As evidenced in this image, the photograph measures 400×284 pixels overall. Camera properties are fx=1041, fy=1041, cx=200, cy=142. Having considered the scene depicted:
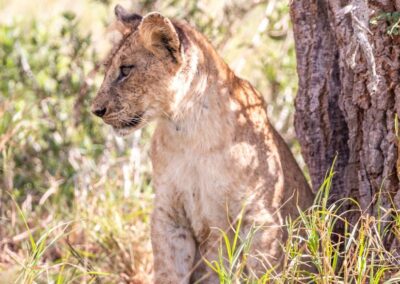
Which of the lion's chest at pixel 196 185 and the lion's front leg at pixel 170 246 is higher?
the lion's chest at pixel 196 185

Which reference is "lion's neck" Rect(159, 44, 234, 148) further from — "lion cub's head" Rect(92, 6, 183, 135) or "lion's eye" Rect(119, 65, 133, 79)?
"lion's eye" Rect(119, 65, 133, 79)

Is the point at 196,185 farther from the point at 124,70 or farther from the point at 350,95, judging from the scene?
the point at 350,95

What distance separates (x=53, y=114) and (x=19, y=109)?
354 millimetres

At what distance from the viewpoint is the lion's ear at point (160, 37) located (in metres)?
4.67

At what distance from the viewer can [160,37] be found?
4.78m

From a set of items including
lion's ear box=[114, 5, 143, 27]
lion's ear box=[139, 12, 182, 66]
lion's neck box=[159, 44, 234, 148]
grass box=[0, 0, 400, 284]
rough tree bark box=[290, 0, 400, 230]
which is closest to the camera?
rough tree bark box=[290, 0, 400, 230]

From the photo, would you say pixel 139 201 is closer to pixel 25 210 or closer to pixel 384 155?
pixel 25 210

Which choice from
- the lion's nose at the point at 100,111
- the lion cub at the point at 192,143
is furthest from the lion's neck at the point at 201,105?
the lion's nose at the point at 100,111

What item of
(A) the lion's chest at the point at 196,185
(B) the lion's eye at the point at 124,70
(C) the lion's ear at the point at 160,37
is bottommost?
(A) the lion's chest at the point at 196,185

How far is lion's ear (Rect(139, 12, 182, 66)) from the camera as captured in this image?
4.67 metres

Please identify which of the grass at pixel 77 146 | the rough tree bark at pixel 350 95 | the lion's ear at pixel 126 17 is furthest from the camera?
the grass at pixel 77 146

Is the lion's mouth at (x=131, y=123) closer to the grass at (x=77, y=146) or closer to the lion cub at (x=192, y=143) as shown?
the lion cub at (x=192, y=143)

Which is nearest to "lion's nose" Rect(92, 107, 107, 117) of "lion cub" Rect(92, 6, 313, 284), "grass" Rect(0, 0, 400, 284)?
"lion cub" Rect(92, 6, 313, 284)

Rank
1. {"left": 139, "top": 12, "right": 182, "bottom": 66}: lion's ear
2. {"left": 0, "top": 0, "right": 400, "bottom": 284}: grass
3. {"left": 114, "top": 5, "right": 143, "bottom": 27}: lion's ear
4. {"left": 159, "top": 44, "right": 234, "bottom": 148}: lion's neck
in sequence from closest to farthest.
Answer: {"left": 139, "top": 12, "right": 182, "bottom": 66}: lion's ear < {"left": 159, "top": 44, "right": 234, "bottom": 148}: lion's neck < {"left": 114, "top": 5, "right": 143, "bottom": 27}: lion's ear < {"left": 0, "top": 0, "right": 400, "bottom": 284}: grass
